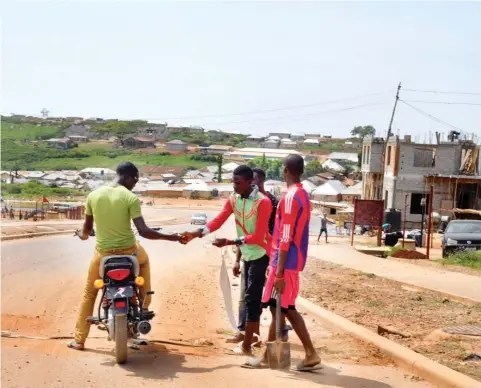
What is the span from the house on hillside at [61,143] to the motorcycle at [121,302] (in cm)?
11261

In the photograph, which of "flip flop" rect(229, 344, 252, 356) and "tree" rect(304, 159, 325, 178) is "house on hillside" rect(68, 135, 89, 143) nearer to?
"tree" rect(304, 159, 325, 178)

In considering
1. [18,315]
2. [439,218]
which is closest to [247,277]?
[18,315]

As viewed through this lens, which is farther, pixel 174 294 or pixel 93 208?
Result: pixel 174 294

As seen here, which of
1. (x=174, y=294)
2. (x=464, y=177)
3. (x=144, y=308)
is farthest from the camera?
(x=464, y=177)

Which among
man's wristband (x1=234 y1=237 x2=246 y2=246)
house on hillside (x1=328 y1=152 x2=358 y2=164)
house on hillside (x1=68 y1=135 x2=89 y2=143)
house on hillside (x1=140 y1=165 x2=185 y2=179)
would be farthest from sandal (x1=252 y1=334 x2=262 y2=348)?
house on hillside (x1=68 y1=135 x2=89 y2=143)

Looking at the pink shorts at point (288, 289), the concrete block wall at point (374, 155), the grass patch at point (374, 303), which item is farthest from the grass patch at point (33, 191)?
the pink shorts at point (288, 289)

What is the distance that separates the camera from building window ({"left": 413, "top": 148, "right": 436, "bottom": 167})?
180ft

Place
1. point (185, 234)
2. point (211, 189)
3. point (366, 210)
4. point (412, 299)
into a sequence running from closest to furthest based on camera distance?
1. point (185, 234)
2. point (412, 299)
3. point (366, 210)
4. point (211, 189)

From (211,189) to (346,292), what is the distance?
3426 inches

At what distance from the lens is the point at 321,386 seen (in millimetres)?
6500

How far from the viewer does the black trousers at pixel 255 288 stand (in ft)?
26.3

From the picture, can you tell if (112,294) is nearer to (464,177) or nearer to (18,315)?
(18,315)

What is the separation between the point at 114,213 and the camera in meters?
7.59

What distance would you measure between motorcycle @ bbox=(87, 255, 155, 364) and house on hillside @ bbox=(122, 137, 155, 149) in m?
103
